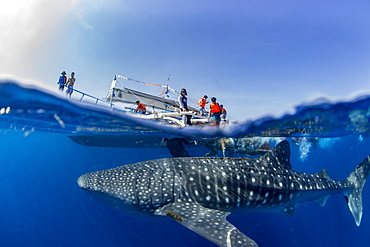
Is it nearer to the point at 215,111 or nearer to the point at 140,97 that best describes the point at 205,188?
the point at 215,111

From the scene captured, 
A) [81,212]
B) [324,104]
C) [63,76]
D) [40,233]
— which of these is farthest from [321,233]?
[40,233]

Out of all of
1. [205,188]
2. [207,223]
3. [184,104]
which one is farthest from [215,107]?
[207,223]

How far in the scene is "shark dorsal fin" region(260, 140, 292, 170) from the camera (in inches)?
287

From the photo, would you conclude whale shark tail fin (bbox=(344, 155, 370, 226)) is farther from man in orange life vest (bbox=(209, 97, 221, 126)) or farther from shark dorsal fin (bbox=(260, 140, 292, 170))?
man in orange life vest (bbox=(209, 97, 221, 126))

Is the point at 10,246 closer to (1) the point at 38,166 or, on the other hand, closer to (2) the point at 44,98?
(2) the point at 44,98

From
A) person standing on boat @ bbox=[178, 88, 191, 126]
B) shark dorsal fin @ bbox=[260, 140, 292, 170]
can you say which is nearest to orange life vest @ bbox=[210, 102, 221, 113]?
person standing on boat @ bbox=[178, 88, 191, 126]

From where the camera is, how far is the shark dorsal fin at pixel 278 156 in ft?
23.9

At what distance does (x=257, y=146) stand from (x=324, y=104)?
954 cm

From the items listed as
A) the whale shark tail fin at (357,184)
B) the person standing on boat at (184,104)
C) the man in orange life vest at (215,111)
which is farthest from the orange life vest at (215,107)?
the whale shark tail fin at (357,184)

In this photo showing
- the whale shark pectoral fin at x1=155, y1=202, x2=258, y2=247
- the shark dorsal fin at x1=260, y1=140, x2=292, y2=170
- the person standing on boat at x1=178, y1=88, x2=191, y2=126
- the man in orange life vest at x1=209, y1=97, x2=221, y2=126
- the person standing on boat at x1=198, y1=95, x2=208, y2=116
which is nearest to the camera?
the whale shark pectoral fin at x1=155, y1=202, x2=258, y2=247

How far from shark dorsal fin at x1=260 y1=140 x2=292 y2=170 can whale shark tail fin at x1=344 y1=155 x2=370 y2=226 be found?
11.6 ft

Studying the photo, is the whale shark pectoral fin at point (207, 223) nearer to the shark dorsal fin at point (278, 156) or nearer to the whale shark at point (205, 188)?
the whale shark at point (205, 188)

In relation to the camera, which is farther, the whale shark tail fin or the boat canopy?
the boat canopy

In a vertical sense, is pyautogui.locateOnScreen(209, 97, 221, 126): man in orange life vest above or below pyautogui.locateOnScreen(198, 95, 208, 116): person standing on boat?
below
